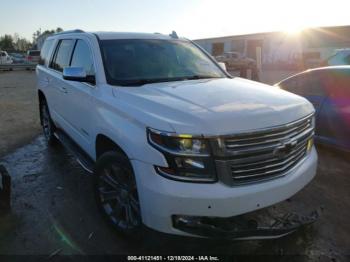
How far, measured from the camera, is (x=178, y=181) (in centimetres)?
256

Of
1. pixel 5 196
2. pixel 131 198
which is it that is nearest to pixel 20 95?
pixel 5 196

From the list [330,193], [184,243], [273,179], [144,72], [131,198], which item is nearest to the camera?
[273,179]

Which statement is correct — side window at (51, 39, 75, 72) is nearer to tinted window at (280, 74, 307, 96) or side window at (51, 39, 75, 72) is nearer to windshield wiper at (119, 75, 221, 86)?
windshield wiper at (119, 75, 221, 86)

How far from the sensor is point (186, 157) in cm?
254

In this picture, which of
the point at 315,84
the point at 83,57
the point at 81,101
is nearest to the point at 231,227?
the point at 81,101

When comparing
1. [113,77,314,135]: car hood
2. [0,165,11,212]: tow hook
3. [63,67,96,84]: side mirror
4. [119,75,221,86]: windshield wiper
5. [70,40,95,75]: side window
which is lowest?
[0,165,11,212]: tow hook

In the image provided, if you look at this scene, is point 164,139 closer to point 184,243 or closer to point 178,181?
point 178,181

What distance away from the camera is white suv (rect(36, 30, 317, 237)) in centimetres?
254

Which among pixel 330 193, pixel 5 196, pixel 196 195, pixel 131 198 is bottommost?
pixel 330 193

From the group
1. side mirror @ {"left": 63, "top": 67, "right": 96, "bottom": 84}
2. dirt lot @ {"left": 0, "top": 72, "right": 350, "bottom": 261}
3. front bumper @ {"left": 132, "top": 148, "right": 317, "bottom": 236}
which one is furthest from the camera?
side mirror @ {"left": 63, "top": 67, "right": 96, "bottom": 84}

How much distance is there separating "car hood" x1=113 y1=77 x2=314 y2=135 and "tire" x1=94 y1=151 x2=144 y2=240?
20.1 inches

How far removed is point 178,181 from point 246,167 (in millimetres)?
517

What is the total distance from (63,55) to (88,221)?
2.68 metres

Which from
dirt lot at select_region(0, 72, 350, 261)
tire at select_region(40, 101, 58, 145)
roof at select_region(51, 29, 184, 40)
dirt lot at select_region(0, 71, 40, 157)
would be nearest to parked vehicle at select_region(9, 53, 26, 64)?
dirt lot at select_region(0, 71, 40, 157)
